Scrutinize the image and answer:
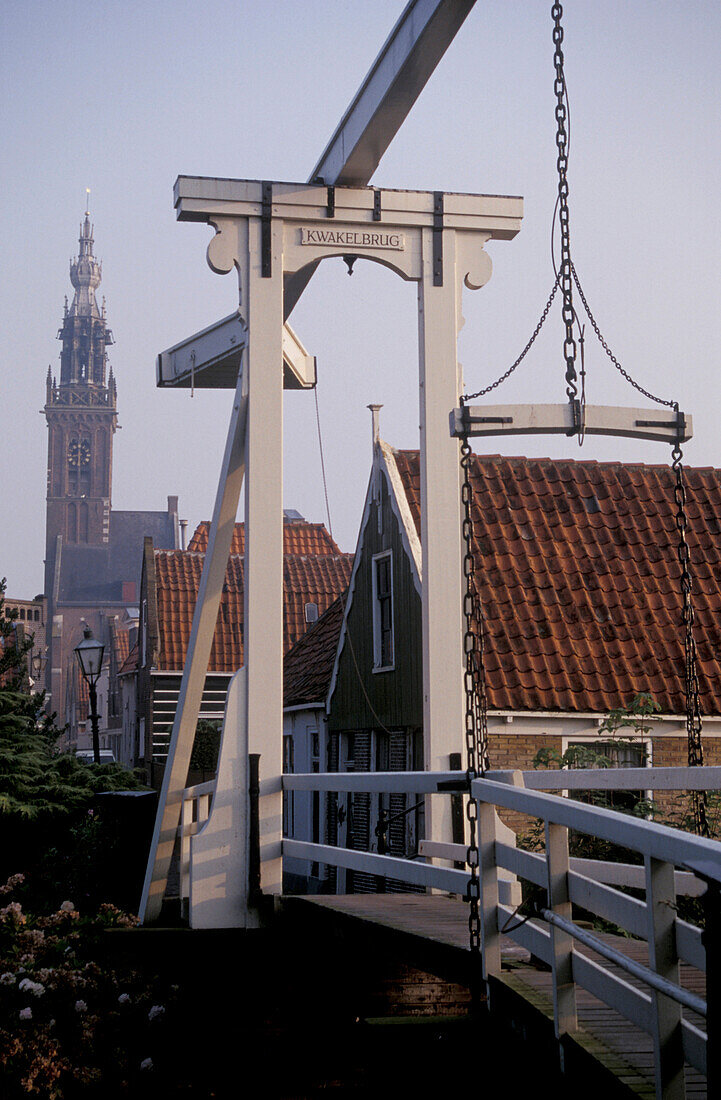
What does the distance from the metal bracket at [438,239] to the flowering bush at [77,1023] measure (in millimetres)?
4419

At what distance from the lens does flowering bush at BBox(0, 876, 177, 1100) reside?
721 cm

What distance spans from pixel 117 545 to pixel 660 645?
337 feet

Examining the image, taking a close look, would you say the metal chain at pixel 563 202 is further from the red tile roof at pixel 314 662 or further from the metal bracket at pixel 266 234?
the red tile roof at pixel 314 662

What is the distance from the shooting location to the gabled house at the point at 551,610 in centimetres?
1279

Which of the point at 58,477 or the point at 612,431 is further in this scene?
the point at 58,477

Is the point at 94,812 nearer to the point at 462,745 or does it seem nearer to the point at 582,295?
the point at 462,745

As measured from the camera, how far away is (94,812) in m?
11.3

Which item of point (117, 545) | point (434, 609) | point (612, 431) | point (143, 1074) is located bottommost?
point (143, 1074)

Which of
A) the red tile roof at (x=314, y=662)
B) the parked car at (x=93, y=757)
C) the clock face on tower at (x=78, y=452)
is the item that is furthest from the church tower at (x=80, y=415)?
the red tile roof at (x=314, y=662)

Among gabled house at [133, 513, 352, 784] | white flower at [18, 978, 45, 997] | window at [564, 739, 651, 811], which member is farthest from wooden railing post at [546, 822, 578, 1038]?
gabled house at [133, 513, 352, 784]

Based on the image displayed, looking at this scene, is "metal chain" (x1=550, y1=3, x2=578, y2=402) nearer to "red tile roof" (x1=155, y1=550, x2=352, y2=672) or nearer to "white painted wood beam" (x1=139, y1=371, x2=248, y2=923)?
"white painted wood beam" (x1=139, y1=371, x2=248, y2=923)

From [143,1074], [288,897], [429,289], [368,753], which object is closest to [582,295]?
[429,289]

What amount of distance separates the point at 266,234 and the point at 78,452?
119182 millimetres

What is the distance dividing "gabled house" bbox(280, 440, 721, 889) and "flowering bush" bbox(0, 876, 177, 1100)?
491 centimetres
